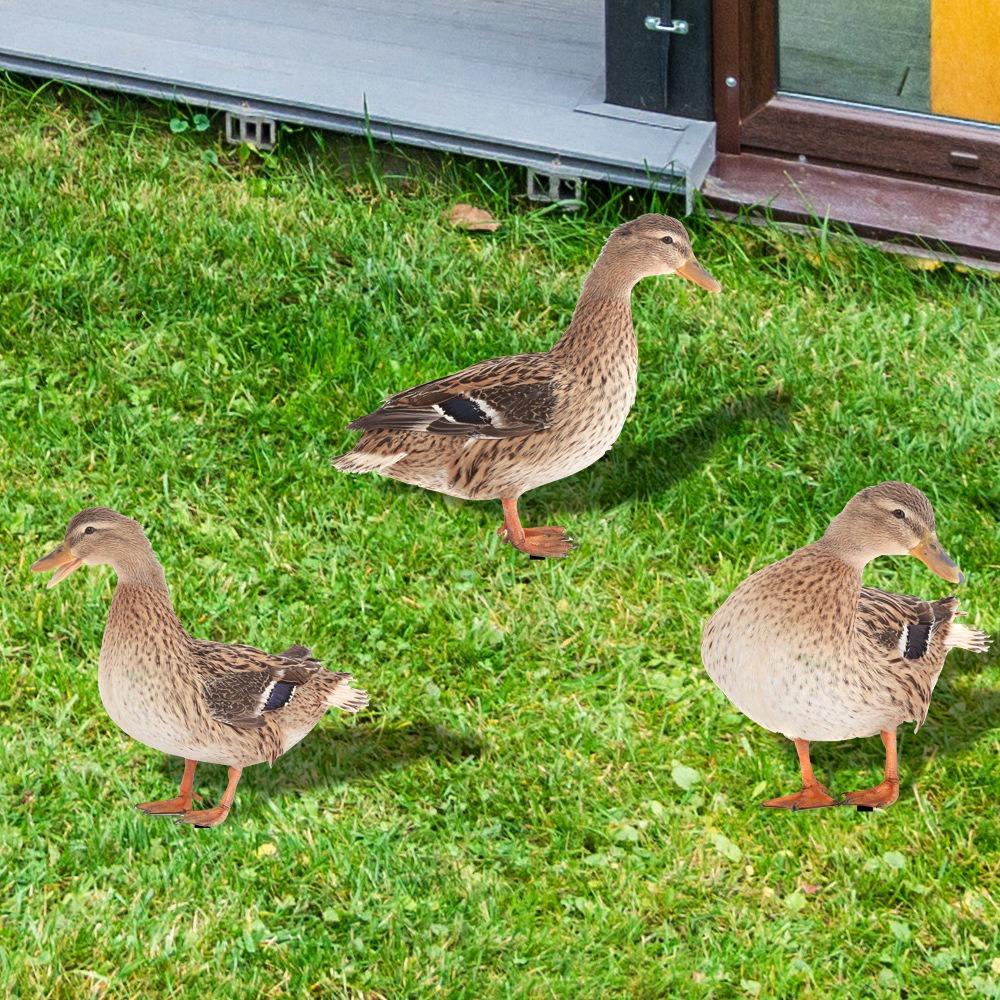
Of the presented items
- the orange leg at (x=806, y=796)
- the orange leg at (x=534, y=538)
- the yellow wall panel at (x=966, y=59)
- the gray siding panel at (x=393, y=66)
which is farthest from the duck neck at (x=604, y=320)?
the yellow wall panel at (x=966, y=59)

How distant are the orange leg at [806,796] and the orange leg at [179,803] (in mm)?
1596

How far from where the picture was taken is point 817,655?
471 cm

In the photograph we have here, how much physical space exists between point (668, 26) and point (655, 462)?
192 cm

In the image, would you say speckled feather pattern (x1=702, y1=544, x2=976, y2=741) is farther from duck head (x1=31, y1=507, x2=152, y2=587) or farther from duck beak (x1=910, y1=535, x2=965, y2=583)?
duck head (x1=31, y1=507, x2=152, y2=587)

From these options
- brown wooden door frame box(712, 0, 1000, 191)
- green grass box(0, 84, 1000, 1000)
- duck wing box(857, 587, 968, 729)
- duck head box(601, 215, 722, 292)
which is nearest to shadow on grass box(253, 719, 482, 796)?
green grass box(0, 84, 1000, 1000)

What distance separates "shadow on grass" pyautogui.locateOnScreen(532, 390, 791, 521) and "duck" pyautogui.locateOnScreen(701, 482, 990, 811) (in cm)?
110

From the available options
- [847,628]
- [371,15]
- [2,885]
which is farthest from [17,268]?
[847,628]

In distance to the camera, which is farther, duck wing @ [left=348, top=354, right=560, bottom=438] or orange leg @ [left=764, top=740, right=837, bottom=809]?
duck wing @ [left=348, top=354, right=560, bottom=438]

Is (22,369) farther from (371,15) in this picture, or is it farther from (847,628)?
(847,628)

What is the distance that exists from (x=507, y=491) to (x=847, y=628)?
4.54 ft

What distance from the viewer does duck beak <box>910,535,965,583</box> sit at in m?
4.74

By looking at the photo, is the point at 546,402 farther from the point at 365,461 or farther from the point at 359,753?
the point at 359,753

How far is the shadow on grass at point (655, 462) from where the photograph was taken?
607cm

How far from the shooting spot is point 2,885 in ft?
15.7
